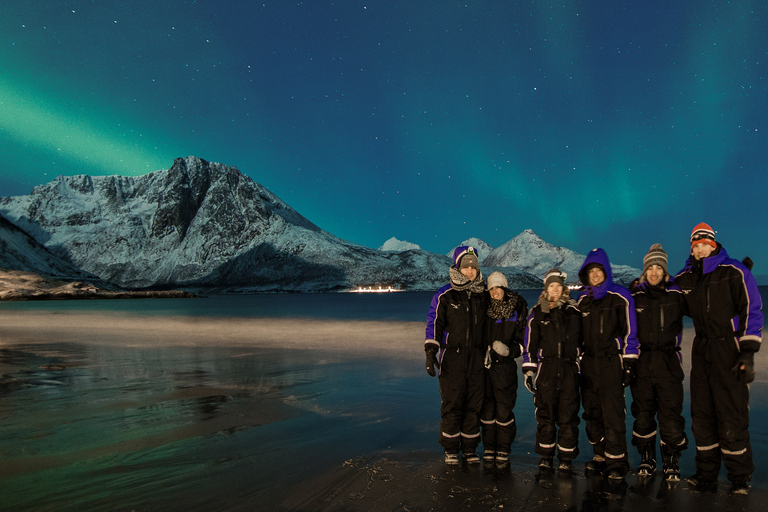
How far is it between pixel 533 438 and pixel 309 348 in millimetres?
11025

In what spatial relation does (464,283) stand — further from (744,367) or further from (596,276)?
(744,367)

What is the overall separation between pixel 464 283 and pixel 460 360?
2.79 ft

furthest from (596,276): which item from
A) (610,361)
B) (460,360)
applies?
(460,360)

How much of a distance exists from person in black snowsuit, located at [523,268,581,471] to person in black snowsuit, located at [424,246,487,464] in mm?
556

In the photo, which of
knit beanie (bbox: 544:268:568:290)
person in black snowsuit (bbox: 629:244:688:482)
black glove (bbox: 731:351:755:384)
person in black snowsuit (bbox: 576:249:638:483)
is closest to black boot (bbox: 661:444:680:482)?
person in black snowsuit (bbox: 629:244:688:482)

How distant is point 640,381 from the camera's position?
458cm

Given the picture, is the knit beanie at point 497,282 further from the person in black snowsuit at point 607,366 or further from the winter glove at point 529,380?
the winter glove at point 529,380

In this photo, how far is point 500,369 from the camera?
4910 millimetres

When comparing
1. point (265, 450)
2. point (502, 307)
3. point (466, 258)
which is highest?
point (466, 258)

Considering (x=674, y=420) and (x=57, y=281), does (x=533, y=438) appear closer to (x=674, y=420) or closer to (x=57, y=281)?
(x=674, y=420)

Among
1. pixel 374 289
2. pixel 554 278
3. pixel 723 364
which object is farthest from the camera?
pixel 374 289

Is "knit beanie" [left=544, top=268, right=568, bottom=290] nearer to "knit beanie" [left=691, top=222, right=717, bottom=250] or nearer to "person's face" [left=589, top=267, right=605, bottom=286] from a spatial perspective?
"person's face" [left=589, top=267, right=605, bottom=286]

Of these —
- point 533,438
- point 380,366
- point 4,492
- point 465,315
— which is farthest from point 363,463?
point 380,366

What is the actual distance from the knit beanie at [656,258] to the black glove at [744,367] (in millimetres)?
1010
